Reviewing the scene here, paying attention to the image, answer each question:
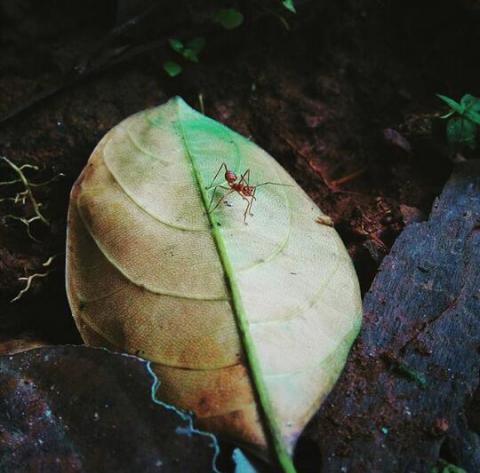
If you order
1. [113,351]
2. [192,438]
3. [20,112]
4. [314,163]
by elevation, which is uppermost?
[314,163]

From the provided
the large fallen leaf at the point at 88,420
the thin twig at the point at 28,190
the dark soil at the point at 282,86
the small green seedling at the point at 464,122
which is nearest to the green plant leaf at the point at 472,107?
the small green seedling at the point at 464,122

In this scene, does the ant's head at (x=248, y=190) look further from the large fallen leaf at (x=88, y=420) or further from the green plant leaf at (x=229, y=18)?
the green plant leaf at (x=229, y=18)

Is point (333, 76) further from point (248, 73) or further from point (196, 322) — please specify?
point (196, 322)

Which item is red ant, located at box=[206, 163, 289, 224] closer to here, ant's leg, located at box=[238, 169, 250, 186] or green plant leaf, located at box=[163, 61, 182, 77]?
ant's leg, located at box=[238, 169, 250, 186]

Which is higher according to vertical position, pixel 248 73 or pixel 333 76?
pixel 333 76

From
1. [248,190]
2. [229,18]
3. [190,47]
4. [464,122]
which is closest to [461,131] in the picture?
[464,122]

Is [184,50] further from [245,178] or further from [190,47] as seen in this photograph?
[245,178]

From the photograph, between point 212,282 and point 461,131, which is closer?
point 212,282

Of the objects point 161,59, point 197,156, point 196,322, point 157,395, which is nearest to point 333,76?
point 161,59
